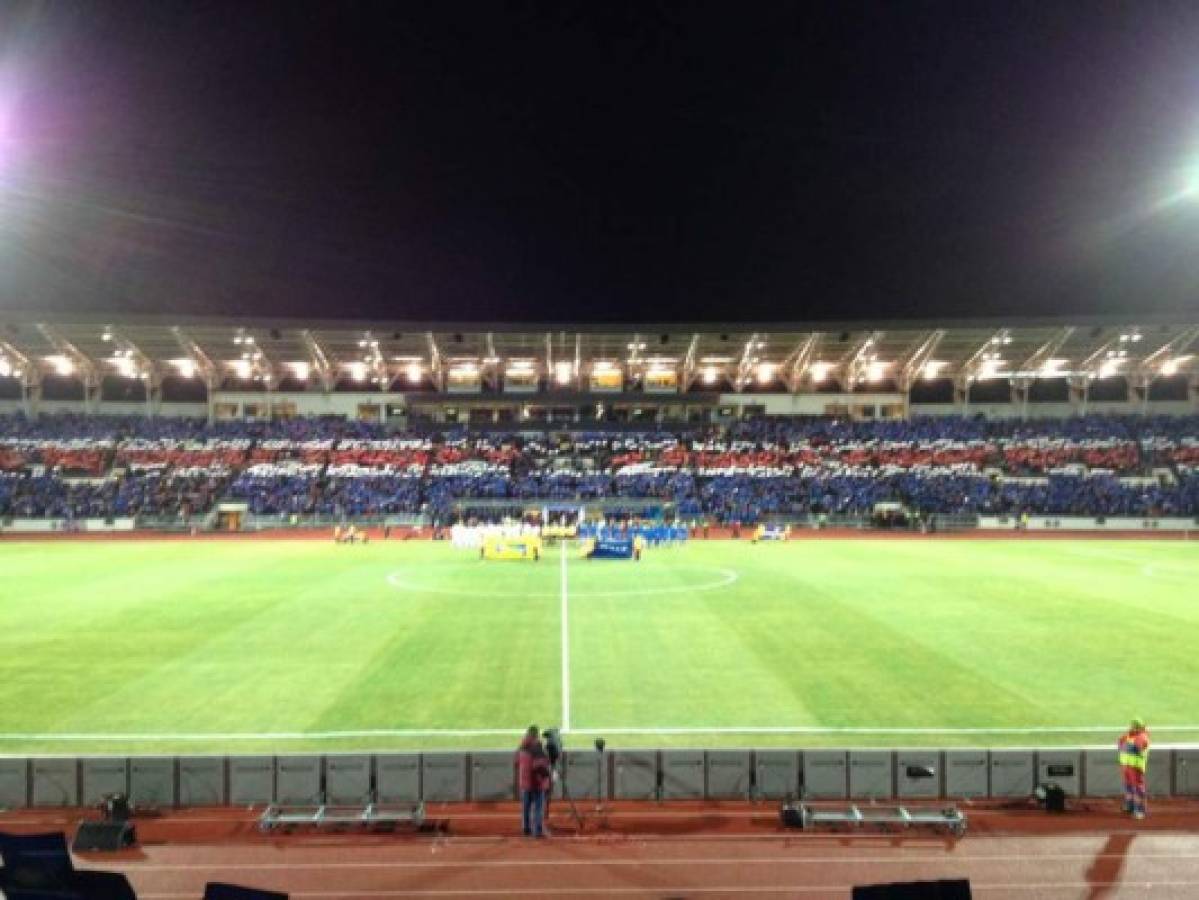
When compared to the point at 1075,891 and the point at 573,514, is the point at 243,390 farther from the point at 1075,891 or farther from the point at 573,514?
the point at 1075,891

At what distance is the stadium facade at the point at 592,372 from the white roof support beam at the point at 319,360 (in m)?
0.17

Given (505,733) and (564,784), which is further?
(505,733)

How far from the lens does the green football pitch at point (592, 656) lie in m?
15.1

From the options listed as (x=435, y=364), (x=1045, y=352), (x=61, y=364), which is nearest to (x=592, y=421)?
(x=435, y=364)

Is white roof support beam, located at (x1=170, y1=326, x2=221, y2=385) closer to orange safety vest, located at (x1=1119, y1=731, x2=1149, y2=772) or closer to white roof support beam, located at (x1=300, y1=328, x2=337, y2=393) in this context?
white roof support beam, located at (x1=300, y1=328, x2=337, y2=393)

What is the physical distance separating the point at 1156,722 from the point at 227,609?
899 inches

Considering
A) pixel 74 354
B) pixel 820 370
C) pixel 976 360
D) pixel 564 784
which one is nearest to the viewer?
pixel 564 784

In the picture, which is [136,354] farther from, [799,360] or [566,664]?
[566,664]

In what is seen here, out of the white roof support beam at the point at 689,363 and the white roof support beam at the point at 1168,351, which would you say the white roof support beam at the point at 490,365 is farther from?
the white roof support beam at the point at 1168,351

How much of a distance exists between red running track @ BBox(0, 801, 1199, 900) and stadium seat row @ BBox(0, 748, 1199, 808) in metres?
0.30

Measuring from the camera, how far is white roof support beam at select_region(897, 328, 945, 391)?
207 feet

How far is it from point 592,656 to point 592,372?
5248 centimetres

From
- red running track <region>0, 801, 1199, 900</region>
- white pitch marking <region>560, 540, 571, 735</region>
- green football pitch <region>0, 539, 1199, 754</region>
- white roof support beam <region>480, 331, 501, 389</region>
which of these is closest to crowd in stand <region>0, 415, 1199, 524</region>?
white roof support beam <region>480, 331, 501, 389</region>

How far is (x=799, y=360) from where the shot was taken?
6888 cm
